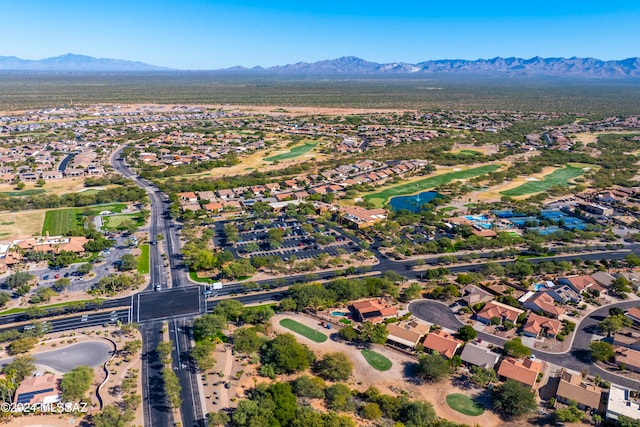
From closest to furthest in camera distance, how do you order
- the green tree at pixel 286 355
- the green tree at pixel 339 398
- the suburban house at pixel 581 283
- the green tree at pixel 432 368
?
the green tree at pixel 339 398 < the green tree at pixel 432 368 < the green tree at pixel 286 355 < the suburban house at pixel 581 283

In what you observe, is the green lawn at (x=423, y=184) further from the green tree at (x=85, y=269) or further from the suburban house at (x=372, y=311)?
the green tree at (x=85, y=269)

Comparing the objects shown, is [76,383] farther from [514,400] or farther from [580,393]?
[580,393]

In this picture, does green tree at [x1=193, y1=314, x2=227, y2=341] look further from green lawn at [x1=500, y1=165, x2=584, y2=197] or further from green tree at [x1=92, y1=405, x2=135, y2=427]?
green lawn at [x1=500, y1=165, x2=584, y2=197]

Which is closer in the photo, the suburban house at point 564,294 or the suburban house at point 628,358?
the suburban house at point 628,358

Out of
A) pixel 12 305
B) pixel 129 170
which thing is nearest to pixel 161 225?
pixel 12 305

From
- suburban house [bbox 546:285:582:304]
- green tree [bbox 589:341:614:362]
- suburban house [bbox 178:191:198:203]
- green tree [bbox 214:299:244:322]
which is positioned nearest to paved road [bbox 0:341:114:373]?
green tree [bbox 214:299:244:322]

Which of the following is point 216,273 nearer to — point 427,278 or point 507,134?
point 427,278

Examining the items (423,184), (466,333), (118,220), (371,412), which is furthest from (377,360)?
(423,184)

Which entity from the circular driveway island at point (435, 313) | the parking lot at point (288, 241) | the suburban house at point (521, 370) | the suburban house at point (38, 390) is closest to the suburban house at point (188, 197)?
the parking lot at point (288, 241)
